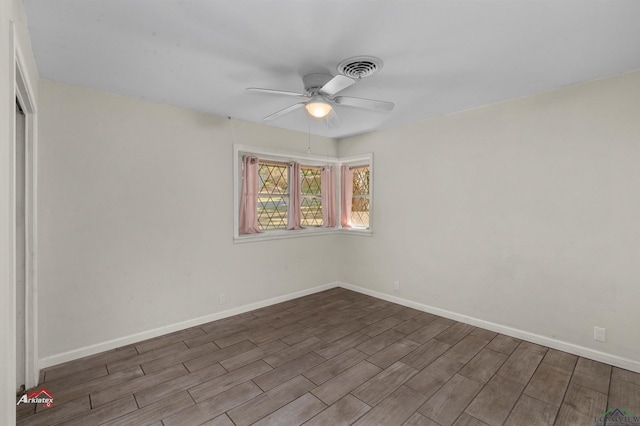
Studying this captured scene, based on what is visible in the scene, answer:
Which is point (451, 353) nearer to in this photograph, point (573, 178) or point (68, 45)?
point (573, 178)

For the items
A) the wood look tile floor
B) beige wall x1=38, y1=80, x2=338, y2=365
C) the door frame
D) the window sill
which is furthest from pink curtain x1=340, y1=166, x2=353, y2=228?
the door frame

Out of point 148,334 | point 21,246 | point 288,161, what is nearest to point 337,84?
point 288,161

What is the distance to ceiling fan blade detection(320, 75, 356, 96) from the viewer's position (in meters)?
2.04

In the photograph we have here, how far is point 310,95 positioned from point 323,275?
3.00 m

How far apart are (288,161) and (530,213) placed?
298cm

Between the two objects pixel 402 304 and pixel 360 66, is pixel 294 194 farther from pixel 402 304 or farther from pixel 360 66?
pixel 360 66

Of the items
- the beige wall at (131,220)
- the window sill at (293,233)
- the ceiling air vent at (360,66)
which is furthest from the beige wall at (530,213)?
the beige wall at (131,220)

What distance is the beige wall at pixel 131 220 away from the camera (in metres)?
2.60

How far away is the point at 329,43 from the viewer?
197 centimetres

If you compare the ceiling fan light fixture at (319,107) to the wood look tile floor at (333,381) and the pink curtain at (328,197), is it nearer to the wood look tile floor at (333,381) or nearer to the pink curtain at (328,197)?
the wood look tile floor at (333,381)

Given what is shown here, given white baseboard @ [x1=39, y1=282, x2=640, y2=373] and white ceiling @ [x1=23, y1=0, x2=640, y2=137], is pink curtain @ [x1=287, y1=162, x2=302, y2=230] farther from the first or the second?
white ceiling @ [x1=23, y1=0, x2=640, y2=137]

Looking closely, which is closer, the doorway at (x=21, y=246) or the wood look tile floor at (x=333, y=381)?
the wood look tile floor at (x=333, y=381)

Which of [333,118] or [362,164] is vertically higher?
[333,118]

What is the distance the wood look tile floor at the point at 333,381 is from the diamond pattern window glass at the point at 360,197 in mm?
1894
